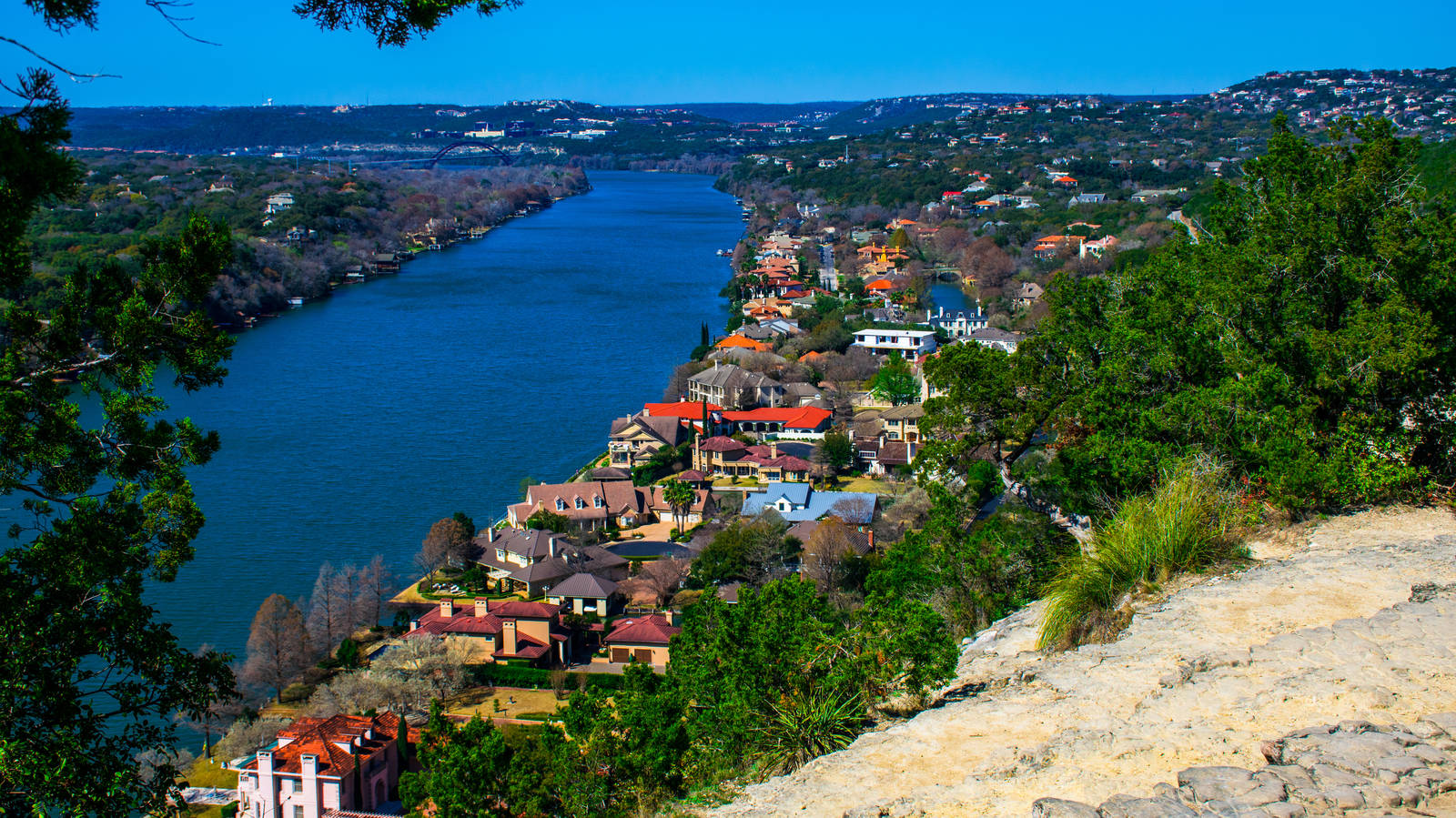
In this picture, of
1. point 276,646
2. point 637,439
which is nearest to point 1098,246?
point 637,439

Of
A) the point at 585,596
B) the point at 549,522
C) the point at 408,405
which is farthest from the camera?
the point at 408,405

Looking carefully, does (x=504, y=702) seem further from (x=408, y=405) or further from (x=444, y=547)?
(x=408, y=405)

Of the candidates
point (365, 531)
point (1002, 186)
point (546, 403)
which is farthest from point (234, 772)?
point (1002, 186)

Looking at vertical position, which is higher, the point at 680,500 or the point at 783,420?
the point at 783,420

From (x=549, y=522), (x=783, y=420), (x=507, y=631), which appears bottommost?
(x=507, y=631)

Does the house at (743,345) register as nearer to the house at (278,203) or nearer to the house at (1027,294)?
the house at (1027,294)

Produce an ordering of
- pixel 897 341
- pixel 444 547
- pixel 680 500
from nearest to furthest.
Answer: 1. pixel 444 547
2. pixel 680 500
3. pixel 897 341

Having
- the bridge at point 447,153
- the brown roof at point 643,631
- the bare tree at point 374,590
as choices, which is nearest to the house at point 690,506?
the brown roof at point 643,631

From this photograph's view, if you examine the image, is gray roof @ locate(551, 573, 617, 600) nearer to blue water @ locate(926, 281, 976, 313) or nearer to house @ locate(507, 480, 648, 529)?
house @ locate(507, 480, 648, 529)
